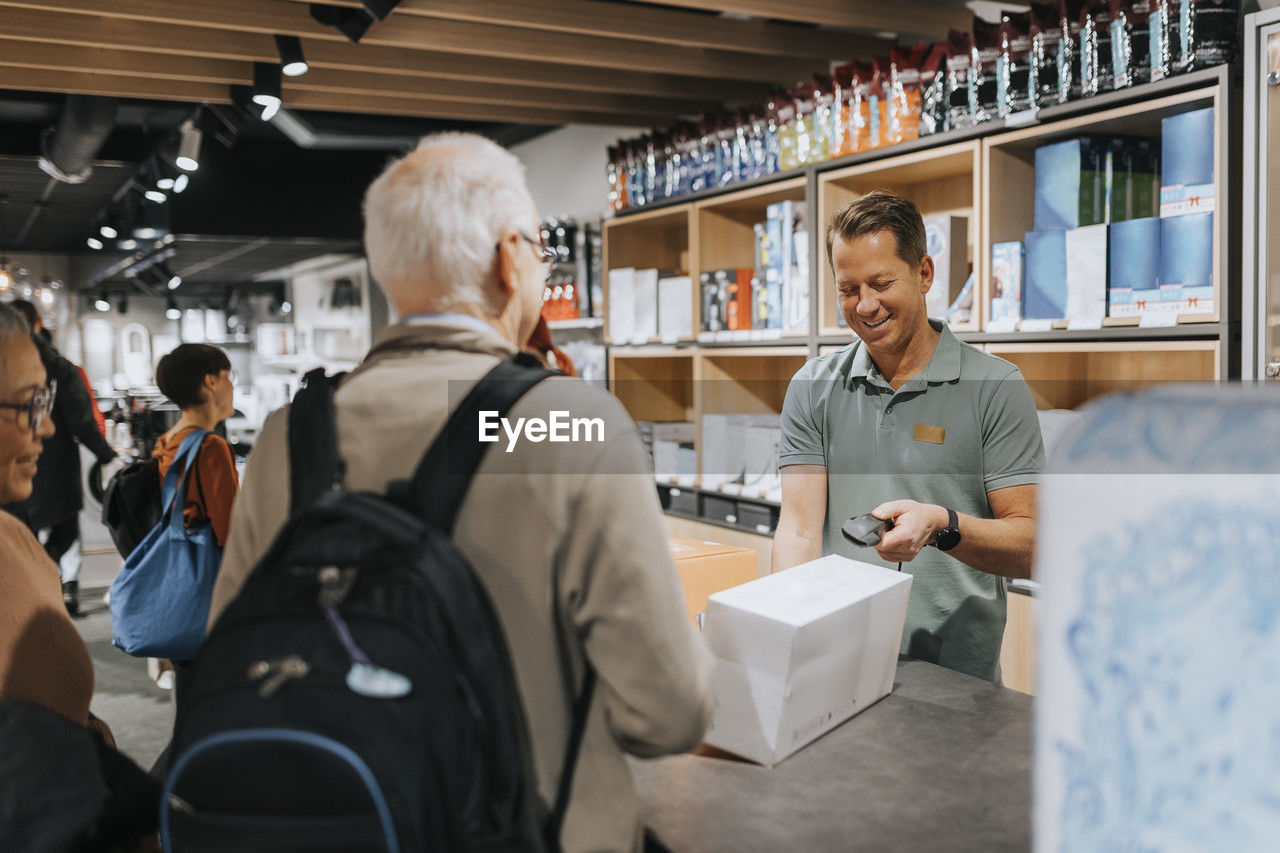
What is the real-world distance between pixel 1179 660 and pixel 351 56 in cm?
387

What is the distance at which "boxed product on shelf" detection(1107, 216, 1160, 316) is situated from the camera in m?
2.50

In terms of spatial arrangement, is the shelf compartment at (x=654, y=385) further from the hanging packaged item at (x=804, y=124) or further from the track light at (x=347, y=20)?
the track light at (x=347, y=20)

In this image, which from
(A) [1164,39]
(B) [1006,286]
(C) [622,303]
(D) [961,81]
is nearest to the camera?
(A) [1164,39]

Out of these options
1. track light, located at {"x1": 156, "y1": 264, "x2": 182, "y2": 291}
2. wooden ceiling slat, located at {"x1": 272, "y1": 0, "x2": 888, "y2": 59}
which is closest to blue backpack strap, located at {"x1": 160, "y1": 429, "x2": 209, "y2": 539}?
wooden ceiling slat, located at {"x1": 272, "y1": 0, "x2": 888, "y2": 59}

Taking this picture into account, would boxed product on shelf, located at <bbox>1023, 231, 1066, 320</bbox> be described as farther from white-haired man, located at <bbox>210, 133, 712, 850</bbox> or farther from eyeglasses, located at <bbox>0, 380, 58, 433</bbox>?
eyeglasses, located at <bbox>0, 380, 58, 433</bbox>

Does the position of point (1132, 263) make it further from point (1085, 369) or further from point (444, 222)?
point (444, 222)

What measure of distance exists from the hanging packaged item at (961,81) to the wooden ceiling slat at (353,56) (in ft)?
4.85

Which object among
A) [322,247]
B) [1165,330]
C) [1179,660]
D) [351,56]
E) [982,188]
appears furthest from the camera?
[322,247]

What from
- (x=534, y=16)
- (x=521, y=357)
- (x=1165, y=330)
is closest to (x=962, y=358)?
(x=1165, y=330)

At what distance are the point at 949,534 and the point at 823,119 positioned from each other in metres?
2.18

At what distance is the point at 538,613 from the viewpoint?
1052mm

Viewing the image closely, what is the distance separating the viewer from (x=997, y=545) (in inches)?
72.5

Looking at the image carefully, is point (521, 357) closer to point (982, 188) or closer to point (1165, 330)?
point (1165, 330)

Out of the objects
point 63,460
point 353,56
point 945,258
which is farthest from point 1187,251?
point 63,460
